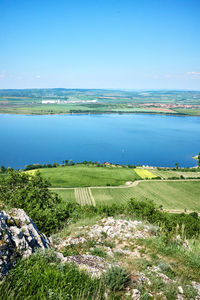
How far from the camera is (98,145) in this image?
101 metres

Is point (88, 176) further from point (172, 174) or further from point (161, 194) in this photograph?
point (172, 174)

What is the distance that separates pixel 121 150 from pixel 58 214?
80.5m

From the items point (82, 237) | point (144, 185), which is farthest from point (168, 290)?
point (144, 185)

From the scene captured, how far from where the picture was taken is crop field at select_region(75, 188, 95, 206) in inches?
1592

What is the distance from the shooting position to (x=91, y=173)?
195ft

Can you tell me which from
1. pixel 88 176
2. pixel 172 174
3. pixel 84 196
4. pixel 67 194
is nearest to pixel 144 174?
pixel 172 174

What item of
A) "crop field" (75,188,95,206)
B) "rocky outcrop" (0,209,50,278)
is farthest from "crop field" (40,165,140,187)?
"rocky outcrop" (0,209,50,278)

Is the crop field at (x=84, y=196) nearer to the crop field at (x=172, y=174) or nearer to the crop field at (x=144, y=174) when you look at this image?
the crop field at (x=144, y=174)

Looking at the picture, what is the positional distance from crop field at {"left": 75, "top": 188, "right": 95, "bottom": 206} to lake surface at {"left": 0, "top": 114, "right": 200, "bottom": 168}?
111 ft

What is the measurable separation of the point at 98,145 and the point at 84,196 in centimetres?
5830

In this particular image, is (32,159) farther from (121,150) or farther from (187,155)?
(187,155)

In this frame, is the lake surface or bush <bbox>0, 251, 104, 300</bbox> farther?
the lake surface

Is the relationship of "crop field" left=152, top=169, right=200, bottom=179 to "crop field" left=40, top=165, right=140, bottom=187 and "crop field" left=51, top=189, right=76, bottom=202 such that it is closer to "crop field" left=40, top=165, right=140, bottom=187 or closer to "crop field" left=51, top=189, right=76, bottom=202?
"crop field" left=40, top=165, right=140, bottom=187

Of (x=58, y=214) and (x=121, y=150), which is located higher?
(x=58, y=214)
